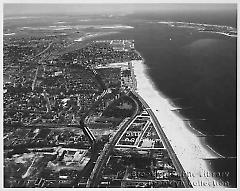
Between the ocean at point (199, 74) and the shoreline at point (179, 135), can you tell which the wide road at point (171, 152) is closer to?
the shoreline at point (179, 135)

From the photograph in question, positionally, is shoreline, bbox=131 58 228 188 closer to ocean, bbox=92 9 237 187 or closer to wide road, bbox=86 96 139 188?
ocean, bbox=92 9 237 187

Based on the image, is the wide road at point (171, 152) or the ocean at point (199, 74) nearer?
the wide road at point (171, 152)

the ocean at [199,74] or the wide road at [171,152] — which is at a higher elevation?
the ocean at [199,74]

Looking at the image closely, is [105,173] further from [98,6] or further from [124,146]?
[98,6]

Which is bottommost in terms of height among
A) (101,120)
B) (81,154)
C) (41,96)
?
(81,154)

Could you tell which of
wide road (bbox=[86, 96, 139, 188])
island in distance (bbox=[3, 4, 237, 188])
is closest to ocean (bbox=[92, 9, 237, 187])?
island in distance (bbox=[3, 4, 237, 188])

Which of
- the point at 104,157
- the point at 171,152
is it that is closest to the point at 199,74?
the point at 171,152

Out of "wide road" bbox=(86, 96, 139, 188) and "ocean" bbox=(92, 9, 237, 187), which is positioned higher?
"ocean" bbox=(92, 9, 237, 187)

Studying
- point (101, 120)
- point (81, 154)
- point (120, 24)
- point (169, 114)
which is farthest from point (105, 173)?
point (120, 24)

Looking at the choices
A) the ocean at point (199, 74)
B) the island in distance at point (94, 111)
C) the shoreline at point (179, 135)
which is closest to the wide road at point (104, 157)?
the island in distance at point (94, 111)
